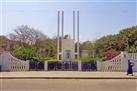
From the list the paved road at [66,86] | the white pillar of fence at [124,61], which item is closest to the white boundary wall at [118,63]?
the white pillar of fence at [124,61]

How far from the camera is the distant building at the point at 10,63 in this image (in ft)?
89.6

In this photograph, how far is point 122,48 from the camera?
133 feet

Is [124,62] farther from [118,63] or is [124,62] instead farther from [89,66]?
[89,66]

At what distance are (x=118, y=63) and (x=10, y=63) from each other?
30.3ft

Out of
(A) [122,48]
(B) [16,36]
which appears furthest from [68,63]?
(B) [16,36]

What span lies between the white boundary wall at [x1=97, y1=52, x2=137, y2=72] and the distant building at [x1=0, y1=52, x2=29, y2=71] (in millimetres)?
6600

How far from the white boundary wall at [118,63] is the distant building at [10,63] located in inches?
260

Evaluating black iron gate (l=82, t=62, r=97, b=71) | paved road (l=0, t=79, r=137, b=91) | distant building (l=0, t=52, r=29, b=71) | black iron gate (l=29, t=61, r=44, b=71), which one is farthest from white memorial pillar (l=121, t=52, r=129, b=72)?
paved road (l=0, t=79, r=137, b=91)

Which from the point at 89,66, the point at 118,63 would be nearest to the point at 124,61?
the point at 118,63

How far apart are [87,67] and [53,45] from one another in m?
37.1

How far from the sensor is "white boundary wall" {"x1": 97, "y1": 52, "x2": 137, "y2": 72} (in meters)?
27.3

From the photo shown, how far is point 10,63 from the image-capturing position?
27.4 m

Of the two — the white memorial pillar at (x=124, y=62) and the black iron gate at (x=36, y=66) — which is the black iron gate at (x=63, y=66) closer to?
the black iron gate at (x=36, y=66)

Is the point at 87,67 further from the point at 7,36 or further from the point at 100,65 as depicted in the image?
the point at 7,36
